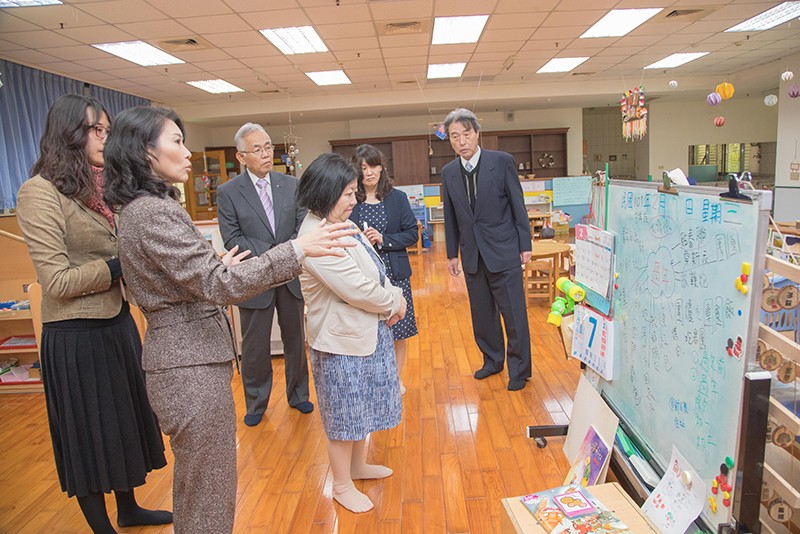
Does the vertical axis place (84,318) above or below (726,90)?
below

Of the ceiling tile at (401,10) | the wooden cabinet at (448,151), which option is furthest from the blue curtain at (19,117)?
the wooden cabinet at (448,151)

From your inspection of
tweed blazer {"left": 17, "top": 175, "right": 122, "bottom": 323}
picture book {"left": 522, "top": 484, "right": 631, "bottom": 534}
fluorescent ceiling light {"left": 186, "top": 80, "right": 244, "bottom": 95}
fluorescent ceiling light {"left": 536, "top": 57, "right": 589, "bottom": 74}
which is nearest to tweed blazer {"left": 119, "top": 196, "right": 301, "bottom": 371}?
tweed blazer {"left": 17, "top": 175, "right": 122, "bottom": 323}

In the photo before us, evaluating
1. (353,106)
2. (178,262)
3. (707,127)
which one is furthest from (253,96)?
(707,127)

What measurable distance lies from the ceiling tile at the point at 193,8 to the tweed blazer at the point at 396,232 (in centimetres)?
323

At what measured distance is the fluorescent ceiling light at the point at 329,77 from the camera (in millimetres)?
8062

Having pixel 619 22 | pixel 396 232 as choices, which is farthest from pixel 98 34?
pixel 619 22

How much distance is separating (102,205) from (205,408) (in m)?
0.84

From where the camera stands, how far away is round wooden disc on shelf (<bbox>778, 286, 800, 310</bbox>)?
1.10m

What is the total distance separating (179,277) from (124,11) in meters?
4.81

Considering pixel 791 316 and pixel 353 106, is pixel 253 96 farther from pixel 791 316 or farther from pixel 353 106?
pixel 791 316

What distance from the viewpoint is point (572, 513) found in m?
1.35

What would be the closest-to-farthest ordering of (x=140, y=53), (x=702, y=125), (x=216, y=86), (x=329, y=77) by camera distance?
(x=140, y=53) < (x=329, y=77) < (x=216, y=86) < (x=702, y=125)

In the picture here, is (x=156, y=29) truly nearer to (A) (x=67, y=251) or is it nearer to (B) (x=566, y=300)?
(A) (x=67, y=251)

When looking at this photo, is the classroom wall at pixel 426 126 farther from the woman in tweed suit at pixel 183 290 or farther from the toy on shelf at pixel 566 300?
the woman in tweed suit at pixel 183 290
